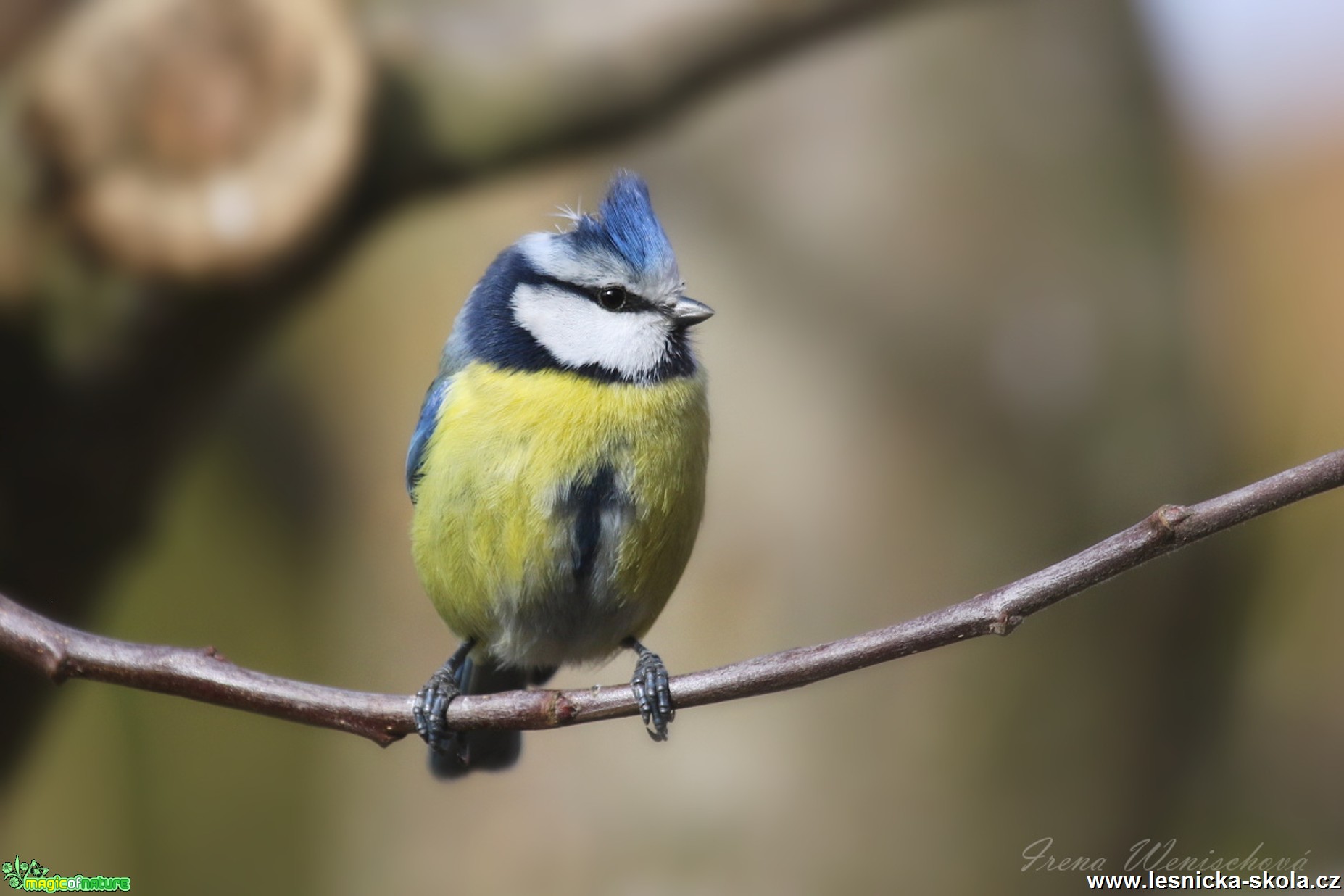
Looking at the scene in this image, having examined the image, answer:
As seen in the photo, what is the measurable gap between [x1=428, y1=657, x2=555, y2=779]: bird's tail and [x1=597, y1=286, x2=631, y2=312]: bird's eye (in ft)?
1.75

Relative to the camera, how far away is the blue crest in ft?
4.63

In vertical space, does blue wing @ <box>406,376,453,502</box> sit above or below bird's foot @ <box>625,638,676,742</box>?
above

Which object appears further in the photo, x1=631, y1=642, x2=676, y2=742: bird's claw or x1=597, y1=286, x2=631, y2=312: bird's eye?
x1=597, y1=286, x2=631, y2=312: bird's eye

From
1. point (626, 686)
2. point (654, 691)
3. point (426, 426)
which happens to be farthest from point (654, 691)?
point (426, 426)

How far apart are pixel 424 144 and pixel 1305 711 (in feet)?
10.6

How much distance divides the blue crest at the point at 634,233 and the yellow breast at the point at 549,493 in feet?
0.49

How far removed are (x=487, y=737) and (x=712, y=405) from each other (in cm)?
82

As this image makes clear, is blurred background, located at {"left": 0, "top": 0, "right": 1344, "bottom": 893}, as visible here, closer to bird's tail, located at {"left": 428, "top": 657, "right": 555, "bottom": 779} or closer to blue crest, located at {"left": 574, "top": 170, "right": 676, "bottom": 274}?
bird's tail, located at {"left": 428, "top": 657, "right": 555, "bottom": 779}

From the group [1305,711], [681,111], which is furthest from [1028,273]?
[1305,711]

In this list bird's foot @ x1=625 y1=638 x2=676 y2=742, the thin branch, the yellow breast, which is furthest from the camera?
the yellow breast

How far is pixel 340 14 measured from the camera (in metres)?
1.98

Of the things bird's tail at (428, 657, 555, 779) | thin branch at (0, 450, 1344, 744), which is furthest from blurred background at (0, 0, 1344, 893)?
thin branch at (0, 450, 1344, 744)

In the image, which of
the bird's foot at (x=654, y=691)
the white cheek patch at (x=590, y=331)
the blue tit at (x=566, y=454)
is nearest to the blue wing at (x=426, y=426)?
the blue tit at (x=566, y=454)

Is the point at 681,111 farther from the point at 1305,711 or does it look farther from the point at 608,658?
the point at 1305,711
